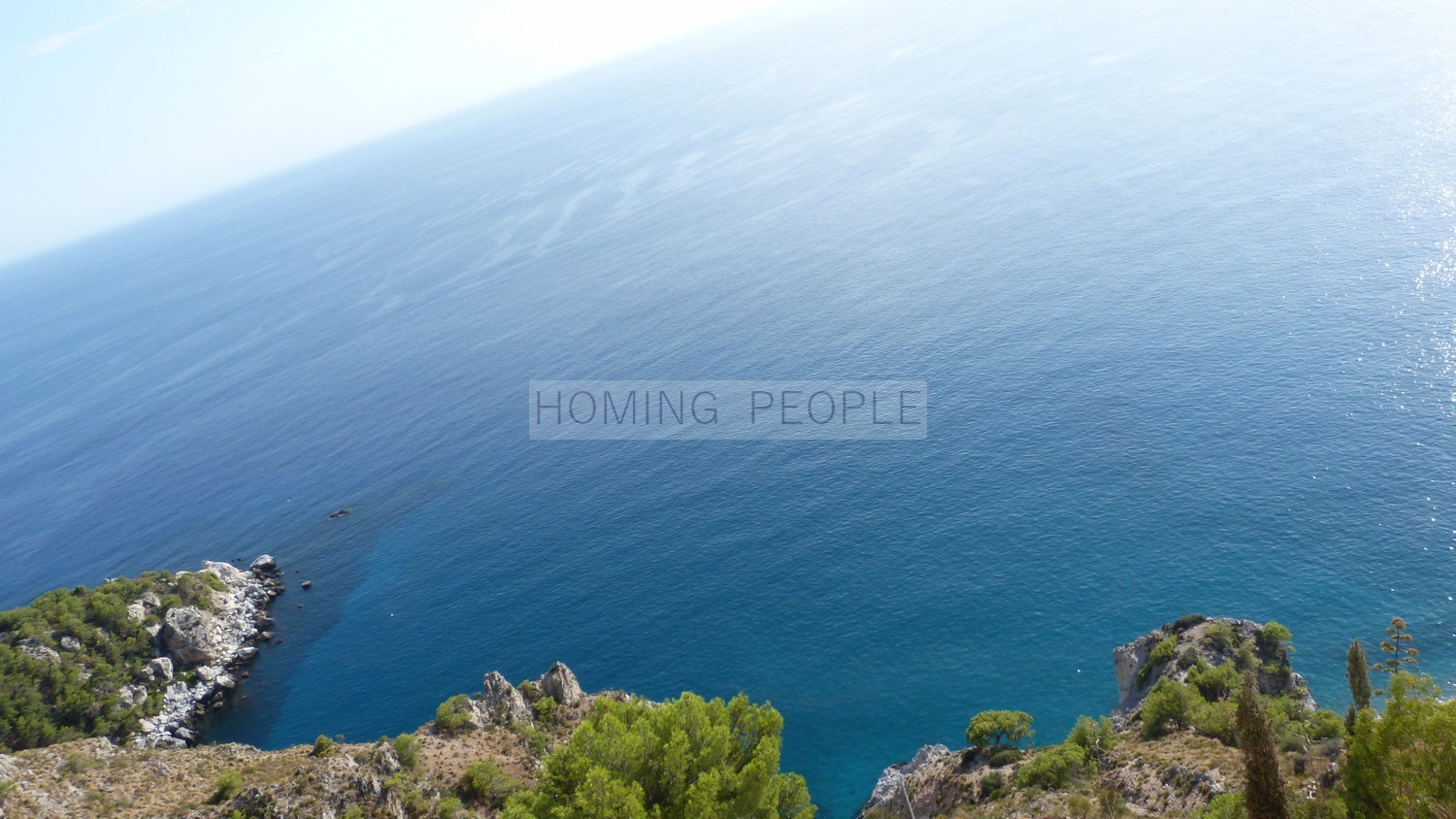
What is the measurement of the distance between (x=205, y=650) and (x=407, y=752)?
45151mm

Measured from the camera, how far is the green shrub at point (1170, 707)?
1785 inches

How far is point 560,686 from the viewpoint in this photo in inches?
2454

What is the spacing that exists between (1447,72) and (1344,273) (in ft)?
349

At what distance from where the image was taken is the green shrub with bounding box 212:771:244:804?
149 ft

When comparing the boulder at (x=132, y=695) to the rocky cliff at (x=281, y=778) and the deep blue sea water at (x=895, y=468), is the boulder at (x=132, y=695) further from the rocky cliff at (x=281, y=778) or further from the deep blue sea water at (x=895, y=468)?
the rocky cliff at (x=281, y=778)

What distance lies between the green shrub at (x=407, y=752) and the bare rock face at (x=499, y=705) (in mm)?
6103

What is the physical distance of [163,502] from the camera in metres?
120

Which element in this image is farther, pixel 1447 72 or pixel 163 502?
pixel 1447 72

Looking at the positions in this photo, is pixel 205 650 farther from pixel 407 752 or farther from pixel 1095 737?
pixel 1095 737

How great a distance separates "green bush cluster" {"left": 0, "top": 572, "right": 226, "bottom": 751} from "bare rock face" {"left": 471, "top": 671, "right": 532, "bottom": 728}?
3789 centimetres

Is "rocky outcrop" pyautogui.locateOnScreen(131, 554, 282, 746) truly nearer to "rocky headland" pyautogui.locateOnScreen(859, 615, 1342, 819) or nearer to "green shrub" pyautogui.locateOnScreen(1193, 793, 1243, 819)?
"rocky headland" pyautogui.locateOnScreen(859, 615, 1342, 819)

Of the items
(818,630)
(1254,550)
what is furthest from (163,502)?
(1254,550)

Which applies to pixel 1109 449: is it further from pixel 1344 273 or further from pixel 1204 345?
pixel 1344 273

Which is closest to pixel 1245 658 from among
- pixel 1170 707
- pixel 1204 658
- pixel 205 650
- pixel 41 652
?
pixel 1204 658
